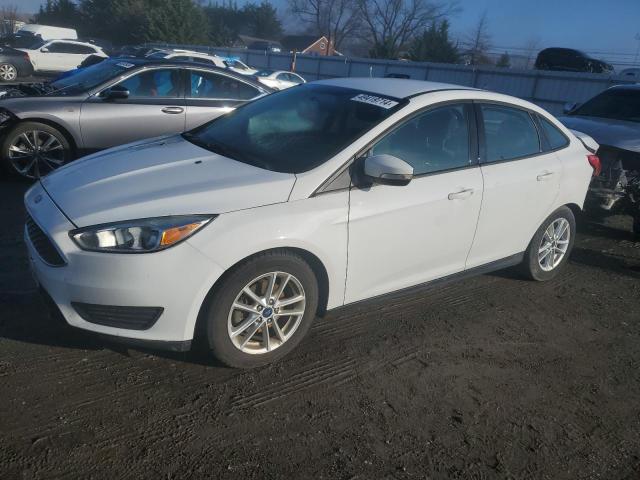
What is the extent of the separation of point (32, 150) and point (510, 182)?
537 centimetres

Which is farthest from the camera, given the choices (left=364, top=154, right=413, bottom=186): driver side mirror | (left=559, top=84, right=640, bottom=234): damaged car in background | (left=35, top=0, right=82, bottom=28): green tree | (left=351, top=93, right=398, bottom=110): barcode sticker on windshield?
(left=35, top=0, right=82, bottom=28): green tree

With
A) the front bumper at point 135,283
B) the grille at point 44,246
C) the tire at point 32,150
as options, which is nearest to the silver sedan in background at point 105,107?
the tire at point 32,150

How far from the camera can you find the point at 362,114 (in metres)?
3.68

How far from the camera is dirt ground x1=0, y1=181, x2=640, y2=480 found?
255 centimetres

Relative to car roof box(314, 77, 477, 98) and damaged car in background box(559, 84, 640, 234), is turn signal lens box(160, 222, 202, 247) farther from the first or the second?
damaged car in background box(559, 84, 640, 234)

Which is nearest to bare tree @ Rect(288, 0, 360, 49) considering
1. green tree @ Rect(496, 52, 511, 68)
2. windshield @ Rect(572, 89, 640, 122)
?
green tree @ Rect(496, 52, 511, 68)

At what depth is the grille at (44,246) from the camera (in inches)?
112

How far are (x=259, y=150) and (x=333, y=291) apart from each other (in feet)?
3.52

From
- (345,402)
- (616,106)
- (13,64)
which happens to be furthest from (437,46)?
(345,402)

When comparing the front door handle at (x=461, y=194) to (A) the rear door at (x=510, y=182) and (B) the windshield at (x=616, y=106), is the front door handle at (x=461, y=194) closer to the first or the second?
(A) the rear door at (x=510, y=182)

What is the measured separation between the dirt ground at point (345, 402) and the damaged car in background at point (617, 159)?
2263 mm

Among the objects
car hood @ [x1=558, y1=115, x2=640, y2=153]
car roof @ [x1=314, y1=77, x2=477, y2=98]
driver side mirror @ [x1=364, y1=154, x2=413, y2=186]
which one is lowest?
car hood @ [x1=558, y1=115, x2=640, y2=153]

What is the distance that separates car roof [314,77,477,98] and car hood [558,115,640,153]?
3.17 metres

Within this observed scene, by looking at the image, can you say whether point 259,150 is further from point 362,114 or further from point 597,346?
point 597,346
